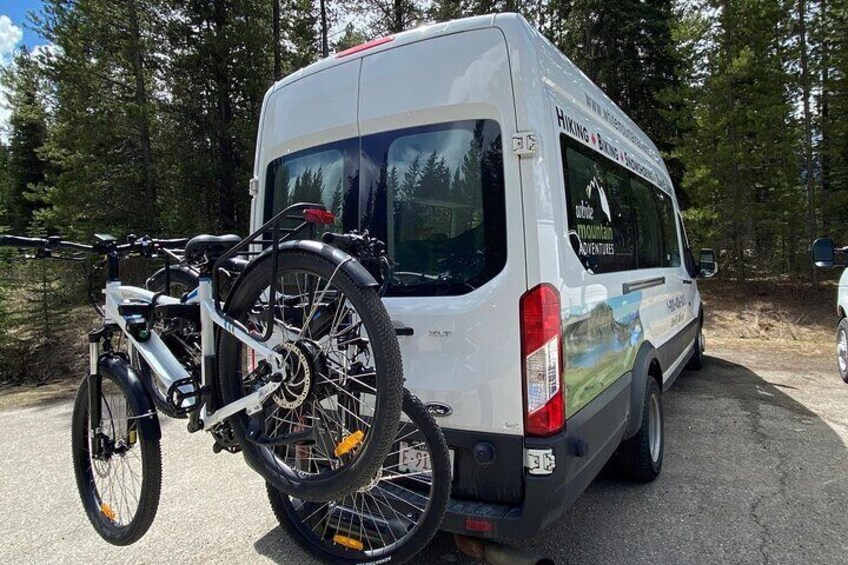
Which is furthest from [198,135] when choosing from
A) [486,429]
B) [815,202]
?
[815,202]

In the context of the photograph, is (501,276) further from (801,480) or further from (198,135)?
(198,135)

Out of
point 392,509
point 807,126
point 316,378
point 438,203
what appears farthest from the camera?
point 807,126

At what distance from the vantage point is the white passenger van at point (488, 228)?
2.30 meters

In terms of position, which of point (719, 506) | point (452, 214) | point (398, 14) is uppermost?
point (398, 14)

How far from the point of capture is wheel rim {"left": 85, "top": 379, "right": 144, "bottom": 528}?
→ 2.65 m

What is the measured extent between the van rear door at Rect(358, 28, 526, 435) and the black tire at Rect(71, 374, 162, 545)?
121 cm

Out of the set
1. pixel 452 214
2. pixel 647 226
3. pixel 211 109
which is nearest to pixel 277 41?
pixel 211 109

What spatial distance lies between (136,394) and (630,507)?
2953mm

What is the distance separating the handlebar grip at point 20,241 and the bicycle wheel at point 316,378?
3.27 feet

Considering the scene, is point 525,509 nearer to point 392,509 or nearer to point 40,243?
point 392,509

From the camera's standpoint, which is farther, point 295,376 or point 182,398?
point 182,398

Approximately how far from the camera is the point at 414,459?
2.46 m

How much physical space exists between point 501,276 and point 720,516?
89.6 inches

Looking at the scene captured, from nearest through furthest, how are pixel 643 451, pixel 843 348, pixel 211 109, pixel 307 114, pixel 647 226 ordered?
pixel 307 114, pixel 643 451, pixel 647 226, pixel 843 348, pixel 211 109
